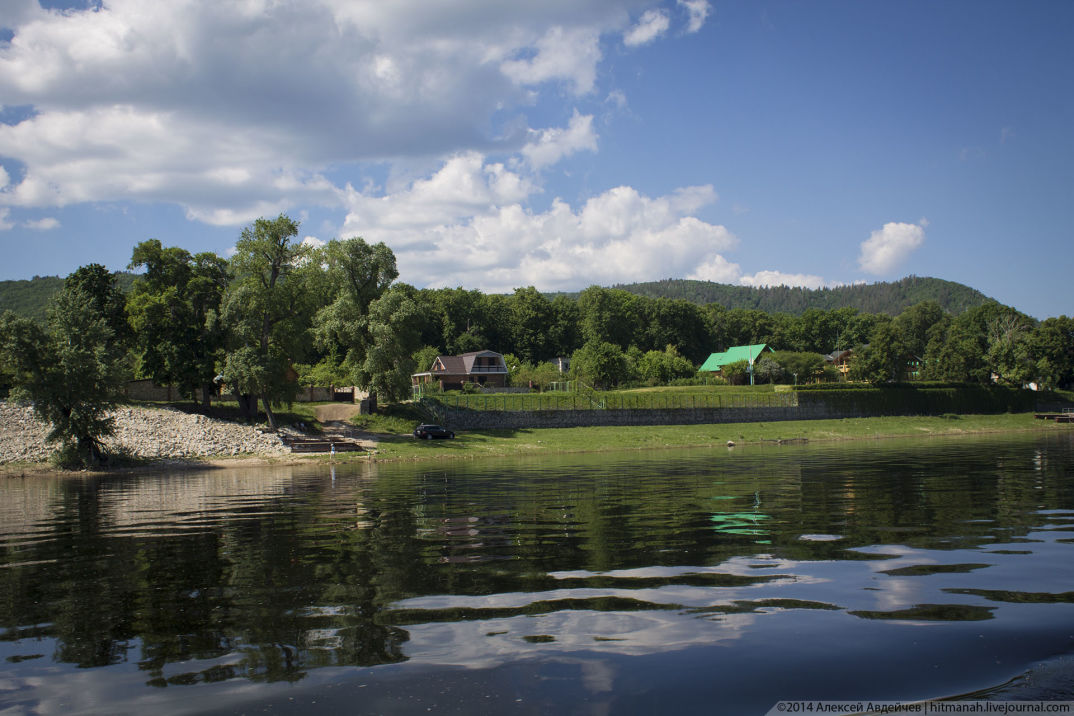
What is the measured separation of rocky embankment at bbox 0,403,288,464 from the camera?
1913 inches

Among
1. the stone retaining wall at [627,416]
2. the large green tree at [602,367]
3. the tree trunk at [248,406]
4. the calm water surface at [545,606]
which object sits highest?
the large green tree at [602,367]

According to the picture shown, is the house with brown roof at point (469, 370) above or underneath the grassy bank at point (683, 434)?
above

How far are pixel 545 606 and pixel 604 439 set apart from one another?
53559 millimetres

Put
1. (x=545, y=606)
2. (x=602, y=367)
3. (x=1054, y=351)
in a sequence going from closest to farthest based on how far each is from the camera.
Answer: (x=545, y=606) < (x=602, y=367) < (x=1054, y=351)

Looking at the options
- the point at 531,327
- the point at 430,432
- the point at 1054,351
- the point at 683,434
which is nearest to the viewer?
the point at 430,432

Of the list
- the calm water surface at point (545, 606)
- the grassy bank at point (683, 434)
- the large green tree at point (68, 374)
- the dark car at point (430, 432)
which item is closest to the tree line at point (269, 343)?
the large green tree at point (68, 374)

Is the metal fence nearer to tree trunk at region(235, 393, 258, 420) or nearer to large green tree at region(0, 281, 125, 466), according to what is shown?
tree trunk at region(235, 393, 258, 420)

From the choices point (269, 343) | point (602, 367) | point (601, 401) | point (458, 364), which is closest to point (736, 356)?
point (602, 367)

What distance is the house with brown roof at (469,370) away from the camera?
119 m

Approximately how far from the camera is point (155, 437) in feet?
172

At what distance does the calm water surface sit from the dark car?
38.5 meters

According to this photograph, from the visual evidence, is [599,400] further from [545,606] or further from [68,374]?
[545,606]

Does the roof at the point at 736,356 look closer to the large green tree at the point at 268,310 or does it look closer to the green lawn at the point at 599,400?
the green lawn at the point at 599,400

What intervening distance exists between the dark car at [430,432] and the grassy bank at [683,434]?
0.98 metres
